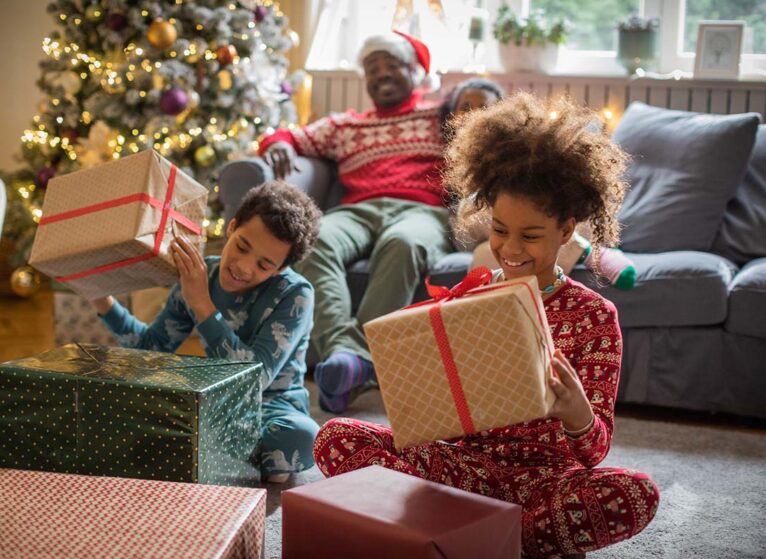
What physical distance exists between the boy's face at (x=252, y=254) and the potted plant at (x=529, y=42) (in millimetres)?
2037

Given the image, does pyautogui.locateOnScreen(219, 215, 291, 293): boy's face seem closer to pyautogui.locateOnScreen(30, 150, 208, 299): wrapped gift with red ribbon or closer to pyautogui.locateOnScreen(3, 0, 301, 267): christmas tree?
pyautogui.locateOnScreen(30, 150, 208, 299): wrapped gift with red ribbon

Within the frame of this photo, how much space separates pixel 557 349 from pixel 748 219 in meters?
1.73

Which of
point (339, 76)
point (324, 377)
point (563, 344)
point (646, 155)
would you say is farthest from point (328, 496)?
point (339, 76)

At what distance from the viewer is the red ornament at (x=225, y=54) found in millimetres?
3693

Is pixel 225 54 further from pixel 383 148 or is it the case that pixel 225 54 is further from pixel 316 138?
pixel 383 148

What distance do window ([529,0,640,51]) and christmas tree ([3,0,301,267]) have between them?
3.78 ft

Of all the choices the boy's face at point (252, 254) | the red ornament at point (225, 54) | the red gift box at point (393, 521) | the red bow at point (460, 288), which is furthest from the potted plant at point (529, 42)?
the red gift box at point (393, 521)

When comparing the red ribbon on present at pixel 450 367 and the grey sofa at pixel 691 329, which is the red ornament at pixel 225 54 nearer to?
the grey sofa at pixel 691 329

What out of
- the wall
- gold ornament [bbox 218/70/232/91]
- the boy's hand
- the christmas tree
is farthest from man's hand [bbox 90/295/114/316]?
the wall

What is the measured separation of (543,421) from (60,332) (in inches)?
86.3

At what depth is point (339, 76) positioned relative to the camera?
419cm

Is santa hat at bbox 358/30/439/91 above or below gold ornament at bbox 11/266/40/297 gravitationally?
above

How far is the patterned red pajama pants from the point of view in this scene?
1568 millimetres

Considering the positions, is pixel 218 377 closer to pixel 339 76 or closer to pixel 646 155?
pixel 646 155
